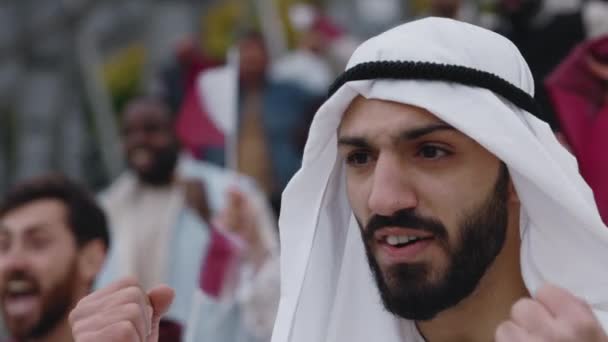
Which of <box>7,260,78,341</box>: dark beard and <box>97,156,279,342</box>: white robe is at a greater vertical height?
<box>7,260,78,341</box>: dark beard

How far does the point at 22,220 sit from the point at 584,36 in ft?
9.67

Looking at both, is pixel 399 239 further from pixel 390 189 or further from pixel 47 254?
pixel 47 254

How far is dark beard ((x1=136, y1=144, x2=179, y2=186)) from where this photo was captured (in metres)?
7.84

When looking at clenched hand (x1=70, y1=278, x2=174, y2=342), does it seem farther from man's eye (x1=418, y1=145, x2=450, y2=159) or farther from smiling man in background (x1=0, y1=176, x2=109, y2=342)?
smiling man in background (x1=0, y1=176, x2=109, y2=342)

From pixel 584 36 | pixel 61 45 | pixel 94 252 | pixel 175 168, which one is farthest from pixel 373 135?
pixel 61 45

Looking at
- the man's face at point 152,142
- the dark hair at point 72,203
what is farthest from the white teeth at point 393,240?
the man's face at point 152,142

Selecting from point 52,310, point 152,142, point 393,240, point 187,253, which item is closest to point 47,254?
point 52,310

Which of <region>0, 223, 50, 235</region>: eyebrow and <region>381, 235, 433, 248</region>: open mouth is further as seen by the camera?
<region>0, 223, 50, 235</region>: eyebrow

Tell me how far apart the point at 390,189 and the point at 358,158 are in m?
0.21

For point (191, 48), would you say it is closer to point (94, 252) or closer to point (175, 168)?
point (175, 168)

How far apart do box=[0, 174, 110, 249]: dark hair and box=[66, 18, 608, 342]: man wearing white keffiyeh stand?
189 cm

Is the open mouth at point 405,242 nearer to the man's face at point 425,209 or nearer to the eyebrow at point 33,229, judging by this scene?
the man's face at point 425,209

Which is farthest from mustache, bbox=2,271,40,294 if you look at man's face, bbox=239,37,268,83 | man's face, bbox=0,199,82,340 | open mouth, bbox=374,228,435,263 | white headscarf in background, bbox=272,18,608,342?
man's face, bbox=239,37,268,83

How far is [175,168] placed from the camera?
795 cm
